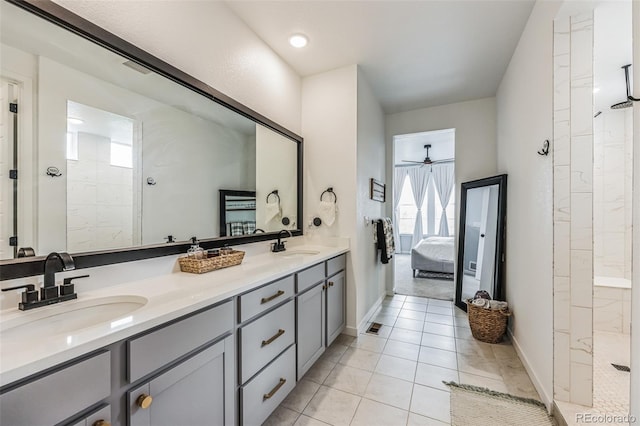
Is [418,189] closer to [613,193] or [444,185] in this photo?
[444,185]

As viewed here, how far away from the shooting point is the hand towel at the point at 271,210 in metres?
2.38

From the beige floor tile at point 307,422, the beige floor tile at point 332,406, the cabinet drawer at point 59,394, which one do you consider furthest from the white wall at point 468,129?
the cabinet drawer at point 59,394

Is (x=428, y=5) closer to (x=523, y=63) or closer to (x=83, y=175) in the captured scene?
(x=523, y=63)

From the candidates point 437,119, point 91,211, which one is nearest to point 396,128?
point 437,119

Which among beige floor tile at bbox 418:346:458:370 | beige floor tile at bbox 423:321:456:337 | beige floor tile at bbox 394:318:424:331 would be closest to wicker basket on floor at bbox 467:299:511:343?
beige floor tile at bbox 423:321:456:337

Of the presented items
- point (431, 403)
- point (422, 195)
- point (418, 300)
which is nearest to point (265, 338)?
point (431, 403)

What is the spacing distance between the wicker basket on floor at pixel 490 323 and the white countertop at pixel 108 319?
2003mm

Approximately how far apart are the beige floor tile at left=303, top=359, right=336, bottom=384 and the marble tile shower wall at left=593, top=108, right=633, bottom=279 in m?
2.97

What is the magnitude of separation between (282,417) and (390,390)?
747mm

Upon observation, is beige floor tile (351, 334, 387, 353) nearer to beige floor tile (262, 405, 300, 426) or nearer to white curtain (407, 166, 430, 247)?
beige floor tile (262, 405, 300, 426)

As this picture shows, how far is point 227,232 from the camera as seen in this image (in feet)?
6.40

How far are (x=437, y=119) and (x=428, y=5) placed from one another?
1983 mm

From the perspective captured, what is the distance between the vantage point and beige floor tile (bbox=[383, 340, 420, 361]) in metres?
2.30

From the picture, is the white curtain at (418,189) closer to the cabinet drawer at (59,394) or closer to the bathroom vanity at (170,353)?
the bathroom vanity at (170,353)
